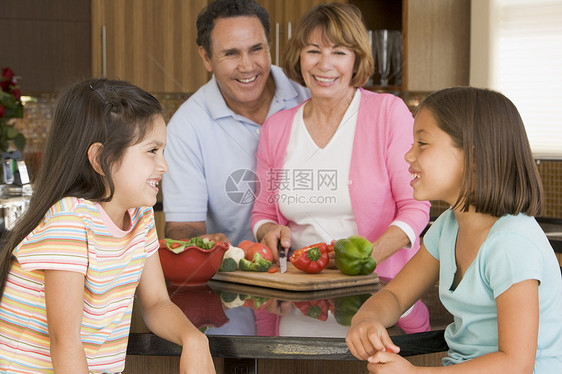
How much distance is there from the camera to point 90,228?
1.16 meters

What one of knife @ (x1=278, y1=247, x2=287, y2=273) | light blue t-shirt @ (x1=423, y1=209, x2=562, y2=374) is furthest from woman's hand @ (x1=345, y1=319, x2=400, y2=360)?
knife @ (x1=278, y1=247, x2=287, y2=273)

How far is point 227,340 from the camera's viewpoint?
1.21 metres

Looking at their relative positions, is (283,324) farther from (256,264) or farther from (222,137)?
(222,137)

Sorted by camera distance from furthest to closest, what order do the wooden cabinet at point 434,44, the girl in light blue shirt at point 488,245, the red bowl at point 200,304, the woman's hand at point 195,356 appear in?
the wooden cabinet at point 434,44 < the red bowl at point 200,304 < the woman's hand at point 195,356 < the girl in light blue shirt at point 488,245

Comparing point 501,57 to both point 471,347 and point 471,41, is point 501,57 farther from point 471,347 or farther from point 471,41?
point 471,347

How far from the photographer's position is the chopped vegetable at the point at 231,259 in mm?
1661

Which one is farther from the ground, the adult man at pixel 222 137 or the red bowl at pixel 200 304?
the adult man at pixel 222 137

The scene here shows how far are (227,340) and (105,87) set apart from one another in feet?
1.51

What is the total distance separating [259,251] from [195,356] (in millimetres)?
525

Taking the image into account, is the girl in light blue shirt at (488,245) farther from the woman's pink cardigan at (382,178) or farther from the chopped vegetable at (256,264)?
the woman's pink cardigan at (382,178)

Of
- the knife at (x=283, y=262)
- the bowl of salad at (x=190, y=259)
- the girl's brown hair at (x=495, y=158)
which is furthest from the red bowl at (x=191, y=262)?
the girl's brown hair at (x=495, y=158)

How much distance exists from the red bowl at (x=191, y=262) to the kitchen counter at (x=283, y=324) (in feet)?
0.11

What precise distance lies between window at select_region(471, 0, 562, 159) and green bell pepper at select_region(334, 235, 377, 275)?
1.75 m

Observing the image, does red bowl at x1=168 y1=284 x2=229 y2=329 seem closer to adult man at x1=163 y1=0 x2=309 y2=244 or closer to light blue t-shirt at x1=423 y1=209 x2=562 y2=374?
light blue t-shirt at x1=423 y1=209 x2=562 y2=374
